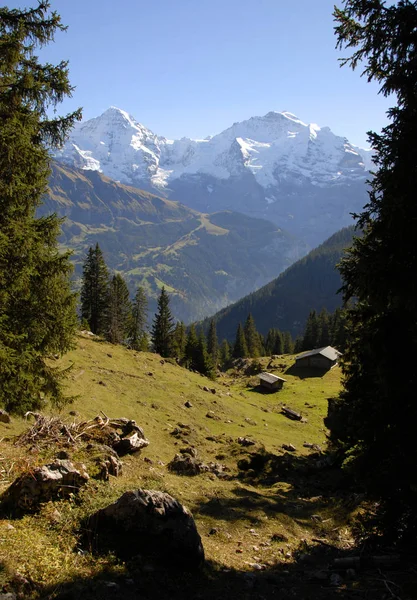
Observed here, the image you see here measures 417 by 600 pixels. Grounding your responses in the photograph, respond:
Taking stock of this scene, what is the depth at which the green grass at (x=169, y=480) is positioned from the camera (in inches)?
293

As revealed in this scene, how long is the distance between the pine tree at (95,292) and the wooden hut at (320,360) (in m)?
43.5

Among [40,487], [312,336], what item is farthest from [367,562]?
[312,336]

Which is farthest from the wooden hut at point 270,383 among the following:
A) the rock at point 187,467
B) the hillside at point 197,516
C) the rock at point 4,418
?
the rock at point 4,418

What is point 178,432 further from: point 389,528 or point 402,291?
point 402,291

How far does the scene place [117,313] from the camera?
67.7 metres

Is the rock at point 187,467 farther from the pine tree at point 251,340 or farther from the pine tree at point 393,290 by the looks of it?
the pine tree at point 251,340

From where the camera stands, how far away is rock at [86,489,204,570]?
798 cm

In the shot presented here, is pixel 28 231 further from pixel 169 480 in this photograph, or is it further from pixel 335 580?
pixel 335 580

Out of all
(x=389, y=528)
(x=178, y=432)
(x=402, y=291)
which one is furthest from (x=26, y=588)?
(x=178, y=432)

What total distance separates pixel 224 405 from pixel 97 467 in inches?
1135

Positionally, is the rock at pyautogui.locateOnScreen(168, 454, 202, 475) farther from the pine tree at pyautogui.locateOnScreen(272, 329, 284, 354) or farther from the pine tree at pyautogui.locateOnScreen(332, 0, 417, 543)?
the pine tree at pyautogui.locateOnScreen(272, 329, 284, 354)

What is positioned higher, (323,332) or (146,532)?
(323,332)

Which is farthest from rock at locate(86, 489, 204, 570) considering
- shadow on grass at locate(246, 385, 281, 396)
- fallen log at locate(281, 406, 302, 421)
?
shadow on grass at locate(246, 385, 281, 396)

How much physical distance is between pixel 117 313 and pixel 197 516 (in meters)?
57.6
